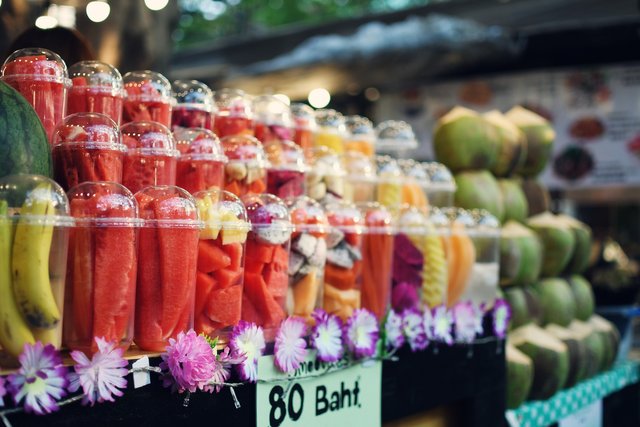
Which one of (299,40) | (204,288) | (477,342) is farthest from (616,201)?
(204,288)

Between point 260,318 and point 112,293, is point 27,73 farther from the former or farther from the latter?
point 260,318

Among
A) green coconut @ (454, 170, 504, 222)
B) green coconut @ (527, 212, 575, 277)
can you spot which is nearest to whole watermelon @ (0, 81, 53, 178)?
green coconut @ (454, 170, 504, 222)

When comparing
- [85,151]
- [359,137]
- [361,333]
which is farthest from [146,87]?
[359,137]

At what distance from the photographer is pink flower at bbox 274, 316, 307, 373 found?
1.63 m

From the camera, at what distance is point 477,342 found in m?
2.40

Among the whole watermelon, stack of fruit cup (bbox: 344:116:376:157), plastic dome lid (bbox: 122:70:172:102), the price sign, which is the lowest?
the price sign

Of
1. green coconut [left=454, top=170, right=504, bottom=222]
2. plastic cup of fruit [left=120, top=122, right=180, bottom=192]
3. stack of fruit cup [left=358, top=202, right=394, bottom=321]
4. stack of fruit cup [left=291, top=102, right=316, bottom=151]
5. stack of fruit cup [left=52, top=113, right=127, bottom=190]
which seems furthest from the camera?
green coconut [left=454, top=170, right=504, bottom=222]

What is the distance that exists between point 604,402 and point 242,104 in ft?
7.70

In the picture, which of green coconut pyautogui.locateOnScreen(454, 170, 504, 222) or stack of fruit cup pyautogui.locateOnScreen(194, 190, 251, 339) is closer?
stack of fruit cup pyautogui.locateOnScreen(194, 190, 251, 339)

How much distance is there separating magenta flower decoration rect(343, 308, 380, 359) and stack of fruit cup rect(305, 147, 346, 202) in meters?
0.34

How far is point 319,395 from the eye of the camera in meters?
1.78

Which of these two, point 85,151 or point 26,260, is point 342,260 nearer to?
point 85,151

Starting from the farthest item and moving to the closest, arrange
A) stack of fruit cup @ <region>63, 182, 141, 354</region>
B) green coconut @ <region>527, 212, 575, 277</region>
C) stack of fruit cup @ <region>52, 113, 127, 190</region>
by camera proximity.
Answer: green coconut @ <region>527, 212, 575, 277</region>
stack of fruit cup @ <region>52, 113, 127, 190</region>
stack of fruit cup @ <region>63, 182, 141, 354</region>

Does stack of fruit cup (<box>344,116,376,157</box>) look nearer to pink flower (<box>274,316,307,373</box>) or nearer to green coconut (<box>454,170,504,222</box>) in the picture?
green coconut (<box>454,170,504,222</box>)
